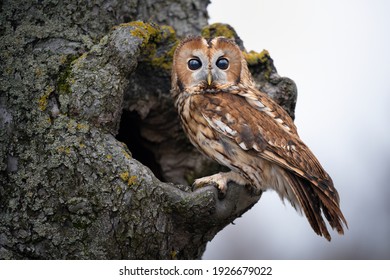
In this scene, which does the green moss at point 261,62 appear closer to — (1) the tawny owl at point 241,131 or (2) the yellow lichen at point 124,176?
(1) the tawny owl at point 241,131

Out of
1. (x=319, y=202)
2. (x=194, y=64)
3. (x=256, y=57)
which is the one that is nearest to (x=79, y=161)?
(x=194, y=64)

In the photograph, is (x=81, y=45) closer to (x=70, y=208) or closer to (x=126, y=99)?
(x=126, y=99)

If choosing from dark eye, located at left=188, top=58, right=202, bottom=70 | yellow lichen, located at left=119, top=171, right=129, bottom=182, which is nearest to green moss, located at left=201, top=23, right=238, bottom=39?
dark eye, located at left=188, top=58, right=202, bottom=70

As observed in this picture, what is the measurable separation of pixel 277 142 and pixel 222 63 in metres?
0.62

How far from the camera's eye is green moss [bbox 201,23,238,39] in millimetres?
3521

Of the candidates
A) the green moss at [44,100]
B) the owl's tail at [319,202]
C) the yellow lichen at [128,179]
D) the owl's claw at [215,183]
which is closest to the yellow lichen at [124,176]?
the yellow lichen at [128,179]

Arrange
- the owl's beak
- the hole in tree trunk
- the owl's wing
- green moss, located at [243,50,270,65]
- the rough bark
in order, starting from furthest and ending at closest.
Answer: the hole in tree trunk → green moss, located at [243,50,270,65] → the owl's beak → the owl's wing → the rough bark

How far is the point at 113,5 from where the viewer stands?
326cm

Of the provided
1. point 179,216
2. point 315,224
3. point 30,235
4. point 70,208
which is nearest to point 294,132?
point 315,224

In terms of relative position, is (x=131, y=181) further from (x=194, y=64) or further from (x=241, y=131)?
(x=194, y=64)

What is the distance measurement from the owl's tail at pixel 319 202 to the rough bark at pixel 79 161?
11.8 inches

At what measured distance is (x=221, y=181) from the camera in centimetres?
285

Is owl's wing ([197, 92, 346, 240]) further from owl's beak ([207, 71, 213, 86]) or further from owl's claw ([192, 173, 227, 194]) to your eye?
owl's claw ([192, 173, 227, 194])

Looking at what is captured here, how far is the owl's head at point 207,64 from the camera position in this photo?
3.14m
